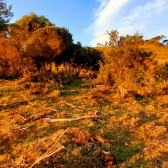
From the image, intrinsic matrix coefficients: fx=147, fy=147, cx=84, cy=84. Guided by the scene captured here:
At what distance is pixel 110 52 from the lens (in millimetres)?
8102

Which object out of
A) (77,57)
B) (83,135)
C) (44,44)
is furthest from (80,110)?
(77,57)

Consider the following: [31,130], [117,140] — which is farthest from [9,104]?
[117,140]

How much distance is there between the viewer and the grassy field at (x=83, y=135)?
2.74 metres

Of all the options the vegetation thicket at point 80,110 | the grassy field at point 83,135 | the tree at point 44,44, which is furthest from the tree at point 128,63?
the tree at point 44,44

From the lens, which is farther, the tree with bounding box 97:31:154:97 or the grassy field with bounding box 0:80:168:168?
the tree with bounding box 97:31:154:97

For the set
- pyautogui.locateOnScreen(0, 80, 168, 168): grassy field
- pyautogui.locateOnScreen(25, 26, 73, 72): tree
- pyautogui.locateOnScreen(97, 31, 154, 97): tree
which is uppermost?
pyautogui.locateOnScreen(25, 26, 73, 72): tree

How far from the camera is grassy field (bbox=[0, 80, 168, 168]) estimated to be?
2.74 meters

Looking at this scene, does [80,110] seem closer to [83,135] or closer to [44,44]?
[83,135]

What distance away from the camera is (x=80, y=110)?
5.70 metres

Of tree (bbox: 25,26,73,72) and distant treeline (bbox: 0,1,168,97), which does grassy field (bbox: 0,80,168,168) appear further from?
tree (bbox: 25,26,73,72)

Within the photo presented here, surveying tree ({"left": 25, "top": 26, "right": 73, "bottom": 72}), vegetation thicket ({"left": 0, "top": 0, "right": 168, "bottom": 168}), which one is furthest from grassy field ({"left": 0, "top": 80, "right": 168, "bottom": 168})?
tree ({"left": 25, "top": 26, "right": 73, "bottom": 72})

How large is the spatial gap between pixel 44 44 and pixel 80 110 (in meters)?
7.81

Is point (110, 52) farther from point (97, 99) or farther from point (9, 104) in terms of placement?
point (9, 104)

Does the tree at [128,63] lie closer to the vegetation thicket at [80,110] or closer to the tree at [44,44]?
the vegetation thicket at [80,110]
